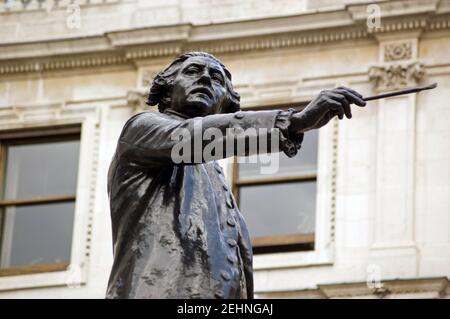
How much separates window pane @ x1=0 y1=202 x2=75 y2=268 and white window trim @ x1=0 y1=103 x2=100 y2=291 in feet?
0.78

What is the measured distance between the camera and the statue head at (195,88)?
358 inches

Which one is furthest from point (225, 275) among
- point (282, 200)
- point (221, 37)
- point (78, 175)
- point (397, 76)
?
point (78, 175)

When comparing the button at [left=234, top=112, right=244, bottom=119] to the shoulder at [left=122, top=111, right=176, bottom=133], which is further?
the shoulder at [left=122, top=111, right=176, bottom=133]

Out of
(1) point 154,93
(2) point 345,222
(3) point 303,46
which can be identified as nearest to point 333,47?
(3) point 303,46

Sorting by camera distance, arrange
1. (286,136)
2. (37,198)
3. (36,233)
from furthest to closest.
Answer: (37,198)
(36,233)
(286,136)

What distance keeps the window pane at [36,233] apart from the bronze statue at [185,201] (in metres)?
17.4

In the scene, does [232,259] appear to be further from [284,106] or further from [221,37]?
[221,37]

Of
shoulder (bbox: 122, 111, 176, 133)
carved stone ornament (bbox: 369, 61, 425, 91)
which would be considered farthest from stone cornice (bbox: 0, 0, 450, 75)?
shoulder (bbox: 122, 111, 176, 133)

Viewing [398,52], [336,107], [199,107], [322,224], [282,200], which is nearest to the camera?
[336,107]

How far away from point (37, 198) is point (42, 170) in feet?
1.28

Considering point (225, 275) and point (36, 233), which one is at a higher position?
point (36, 233)

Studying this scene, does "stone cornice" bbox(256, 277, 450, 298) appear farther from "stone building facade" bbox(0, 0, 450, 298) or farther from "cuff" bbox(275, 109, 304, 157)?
"cuff" bbox(275, 109, 304, 157)

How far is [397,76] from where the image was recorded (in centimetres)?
2522

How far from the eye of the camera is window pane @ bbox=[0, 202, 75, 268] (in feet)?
86.6
